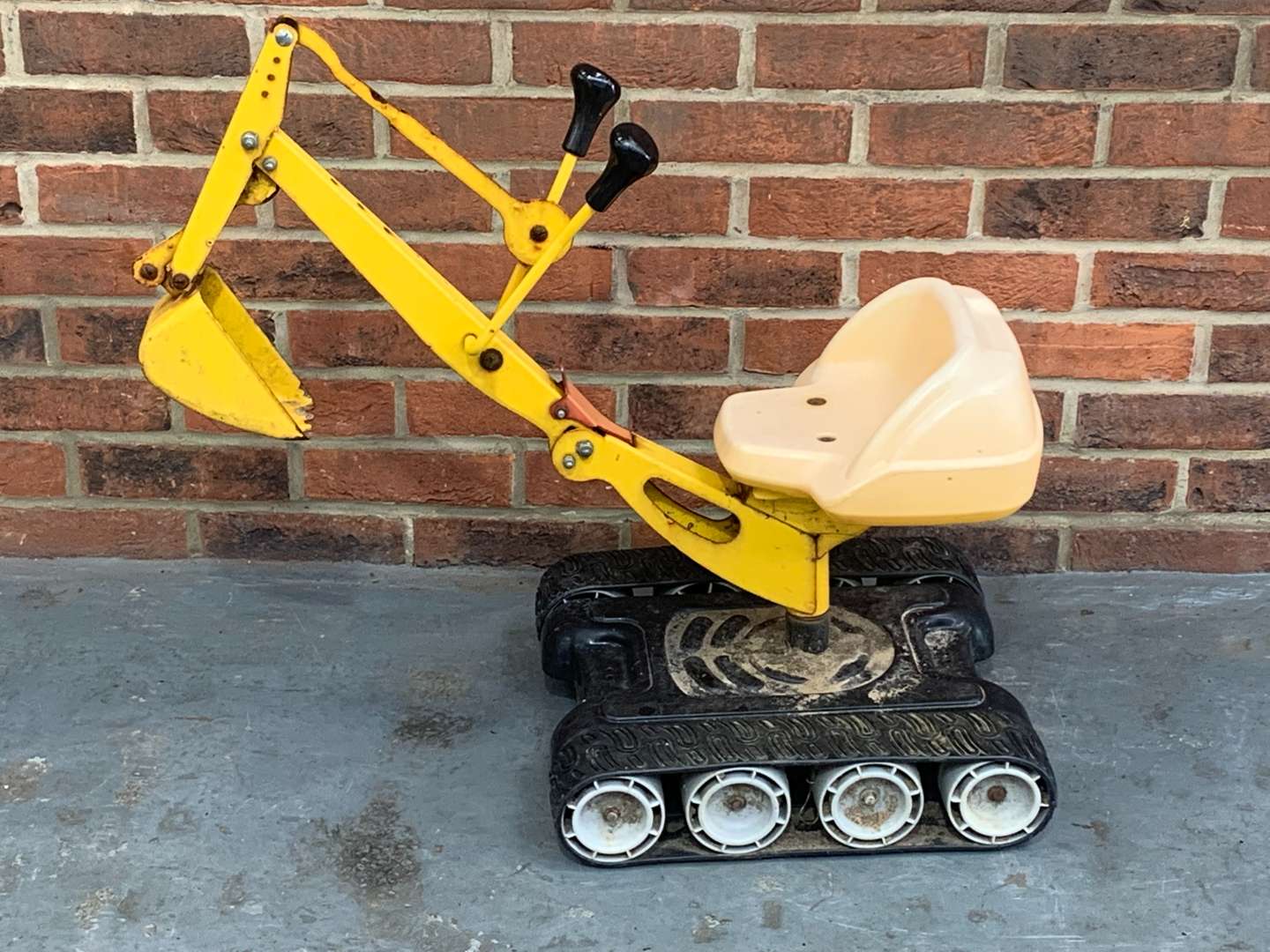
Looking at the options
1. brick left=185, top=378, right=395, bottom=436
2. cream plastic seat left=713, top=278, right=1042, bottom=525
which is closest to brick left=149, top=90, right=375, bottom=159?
brick left=185, top=378, right=395, bottom=436

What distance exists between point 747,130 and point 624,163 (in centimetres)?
40

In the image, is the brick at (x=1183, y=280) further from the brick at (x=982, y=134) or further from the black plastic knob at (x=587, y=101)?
the black plastic knob at (x=587, y=101)

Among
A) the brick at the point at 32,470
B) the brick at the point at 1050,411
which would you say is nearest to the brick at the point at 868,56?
the brick at the point at 1050,411

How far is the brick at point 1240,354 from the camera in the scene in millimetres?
1696

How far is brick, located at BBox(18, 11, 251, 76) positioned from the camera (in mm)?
1607

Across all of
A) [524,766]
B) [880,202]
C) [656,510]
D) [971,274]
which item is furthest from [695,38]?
[524,766]

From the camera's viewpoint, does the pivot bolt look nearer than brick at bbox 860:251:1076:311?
Yes

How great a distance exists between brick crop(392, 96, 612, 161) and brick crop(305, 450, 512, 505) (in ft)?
1.19

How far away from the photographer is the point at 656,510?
1.42 m

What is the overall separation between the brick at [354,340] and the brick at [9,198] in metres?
0.32

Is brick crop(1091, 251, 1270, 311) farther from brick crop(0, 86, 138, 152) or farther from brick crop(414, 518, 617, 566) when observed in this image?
brick crop(0, 86, 138, 152)

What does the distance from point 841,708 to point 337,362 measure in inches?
29.5

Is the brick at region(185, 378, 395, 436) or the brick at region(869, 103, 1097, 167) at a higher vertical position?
the brick at region(869, 103, 1097, 167)

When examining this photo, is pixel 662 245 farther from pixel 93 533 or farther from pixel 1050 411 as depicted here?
pixel 93 533
